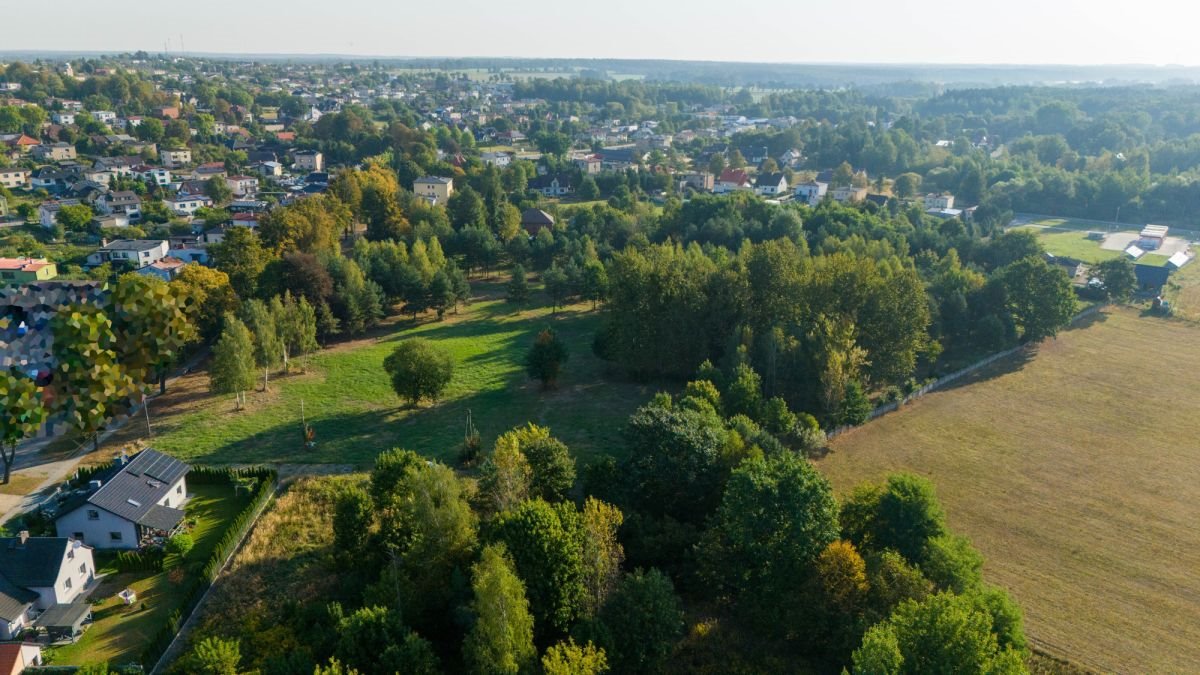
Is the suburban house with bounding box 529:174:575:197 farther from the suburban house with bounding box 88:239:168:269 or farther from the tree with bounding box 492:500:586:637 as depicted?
the tree with bounding box 492:500:586:637

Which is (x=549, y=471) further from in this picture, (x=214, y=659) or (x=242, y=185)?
(x=242, y=185)

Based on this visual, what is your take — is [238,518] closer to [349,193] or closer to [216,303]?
[216,303]

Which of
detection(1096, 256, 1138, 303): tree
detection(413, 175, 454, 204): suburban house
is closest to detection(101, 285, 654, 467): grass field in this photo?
detection(1096, 256, 1138, 303): tree

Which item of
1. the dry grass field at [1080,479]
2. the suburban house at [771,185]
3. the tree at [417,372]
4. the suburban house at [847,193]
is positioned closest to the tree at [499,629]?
the dry grass field at [1080,479]

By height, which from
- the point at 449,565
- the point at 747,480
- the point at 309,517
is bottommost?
the point at 309,517

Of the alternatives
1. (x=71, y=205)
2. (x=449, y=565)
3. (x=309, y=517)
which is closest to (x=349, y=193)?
(x=71, y=205)
